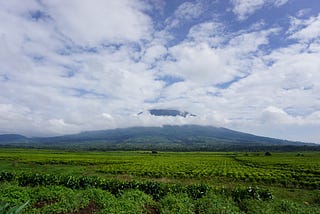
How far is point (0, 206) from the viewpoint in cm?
297

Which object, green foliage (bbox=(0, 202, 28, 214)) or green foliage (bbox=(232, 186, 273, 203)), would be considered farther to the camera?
green foliage (bbox=(232, 186, 273, 203))

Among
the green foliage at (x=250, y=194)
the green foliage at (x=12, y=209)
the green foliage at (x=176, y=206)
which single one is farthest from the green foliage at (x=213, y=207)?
the green foliage at (x=12, y=209)

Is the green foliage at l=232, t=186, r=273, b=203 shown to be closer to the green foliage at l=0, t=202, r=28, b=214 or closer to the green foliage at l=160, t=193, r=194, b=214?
the green foliage at l=160, t=193, r=194, b=214

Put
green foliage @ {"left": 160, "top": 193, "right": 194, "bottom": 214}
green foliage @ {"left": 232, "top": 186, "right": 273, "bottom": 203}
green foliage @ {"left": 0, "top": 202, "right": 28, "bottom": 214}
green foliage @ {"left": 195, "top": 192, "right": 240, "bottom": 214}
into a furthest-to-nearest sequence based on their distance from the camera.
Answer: green foliage @ {"left": 232, "top": 186, "right": 273, "bottom": 203}, green foliage @ {"left": 195, "top": 192, "right": 240, "bottom": 214}, green foliage @ {"left": 160, "top": 193, "right": 194, "bottom": 214}, green foliage @ {"left": 0, "top": 202, "right": 28, "bottom": 214}

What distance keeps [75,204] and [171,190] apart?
728 centimetres

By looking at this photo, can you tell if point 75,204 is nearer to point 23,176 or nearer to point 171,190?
point 171,190

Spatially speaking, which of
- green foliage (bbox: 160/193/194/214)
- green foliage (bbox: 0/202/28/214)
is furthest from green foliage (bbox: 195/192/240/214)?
green foliage (bbox: 0/202/28/214)

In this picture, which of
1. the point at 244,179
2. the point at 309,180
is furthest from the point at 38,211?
the point at 309,180

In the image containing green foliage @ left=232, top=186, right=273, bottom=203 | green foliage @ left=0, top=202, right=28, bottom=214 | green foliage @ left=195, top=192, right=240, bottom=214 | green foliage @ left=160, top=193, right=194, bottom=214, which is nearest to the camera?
green foliage @ left=0, top=202, right=28, bottom=214

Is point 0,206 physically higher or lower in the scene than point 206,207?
higher

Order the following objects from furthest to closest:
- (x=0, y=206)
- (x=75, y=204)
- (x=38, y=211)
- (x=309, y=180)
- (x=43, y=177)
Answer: (x=309, y=180) → (x=43, y=177) → (x=75, y=204) → (x=38, y=211) → (x=0, y=206)

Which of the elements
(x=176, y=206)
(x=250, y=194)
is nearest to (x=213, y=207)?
(x=176, y=206)

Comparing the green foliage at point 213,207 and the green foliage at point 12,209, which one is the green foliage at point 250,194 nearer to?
the green foliage at point 213,207

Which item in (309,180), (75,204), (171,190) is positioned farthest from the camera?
(309,180)
